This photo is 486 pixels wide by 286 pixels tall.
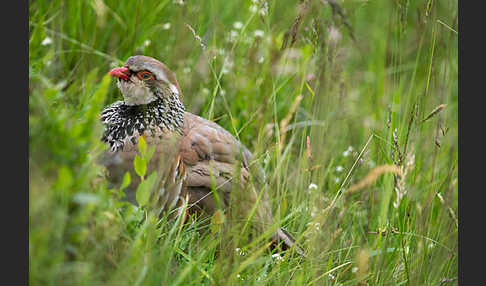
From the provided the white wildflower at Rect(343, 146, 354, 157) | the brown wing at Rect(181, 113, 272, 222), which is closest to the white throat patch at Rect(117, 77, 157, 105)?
the brown wing at Rect(181, 113, 272, 222)

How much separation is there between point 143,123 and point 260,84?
1169mm

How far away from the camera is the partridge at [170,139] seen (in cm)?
338

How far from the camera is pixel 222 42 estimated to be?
15.2 ft

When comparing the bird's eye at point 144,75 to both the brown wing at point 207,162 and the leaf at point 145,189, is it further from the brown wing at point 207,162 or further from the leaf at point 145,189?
the leaf at point 145,189

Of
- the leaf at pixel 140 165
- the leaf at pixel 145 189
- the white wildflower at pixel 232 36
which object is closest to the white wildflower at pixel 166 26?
the white wildflower at pixel 232 36

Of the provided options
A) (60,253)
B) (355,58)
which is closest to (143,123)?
(60,253)

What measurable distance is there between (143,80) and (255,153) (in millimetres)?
1131

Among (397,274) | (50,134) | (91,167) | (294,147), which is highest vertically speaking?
(50,134)

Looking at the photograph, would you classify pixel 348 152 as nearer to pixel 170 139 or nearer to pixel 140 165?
pixel 170 139

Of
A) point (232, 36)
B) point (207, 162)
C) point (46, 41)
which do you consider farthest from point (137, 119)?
point (232, 36)

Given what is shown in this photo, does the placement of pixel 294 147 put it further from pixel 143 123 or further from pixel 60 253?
pixel 60 253

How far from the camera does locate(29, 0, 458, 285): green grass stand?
6.98 ft

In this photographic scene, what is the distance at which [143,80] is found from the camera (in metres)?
3.43

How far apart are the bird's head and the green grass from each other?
19 centimetres
